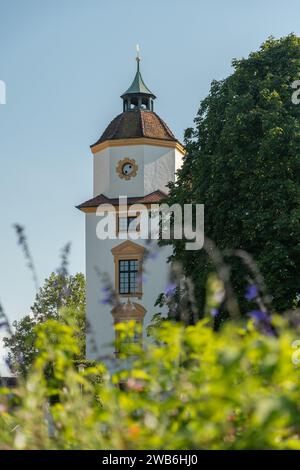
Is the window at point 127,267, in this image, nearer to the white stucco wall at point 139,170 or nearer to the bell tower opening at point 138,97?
the white stucco wall at point 139,170

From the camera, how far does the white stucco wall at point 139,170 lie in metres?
43.5

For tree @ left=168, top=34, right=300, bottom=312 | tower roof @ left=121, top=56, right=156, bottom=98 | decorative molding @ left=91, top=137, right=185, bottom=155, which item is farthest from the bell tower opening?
tree @ left=168, top=34, right=300, bottom=312

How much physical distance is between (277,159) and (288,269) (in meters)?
3.14

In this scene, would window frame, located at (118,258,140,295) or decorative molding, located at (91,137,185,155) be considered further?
decorative molding, located at (91,137,185,155)

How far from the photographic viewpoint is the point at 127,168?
43906mm

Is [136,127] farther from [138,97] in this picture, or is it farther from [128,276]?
[128,276]

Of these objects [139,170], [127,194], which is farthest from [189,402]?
[139,170]

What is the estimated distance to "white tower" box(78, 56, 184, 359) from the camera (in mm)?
41219

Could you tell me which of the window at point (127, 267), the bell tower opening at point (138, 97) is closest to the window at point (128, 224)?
the window at point (127, 267)

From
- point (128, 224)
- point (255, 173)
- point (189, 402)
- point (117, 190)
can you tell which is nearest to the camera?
point (189, 402)

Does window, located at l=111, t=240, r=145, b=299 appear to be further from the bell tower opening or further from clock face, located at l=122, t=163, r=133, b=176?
the bell tower opening

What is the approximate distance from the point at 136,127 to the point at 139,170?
266cm

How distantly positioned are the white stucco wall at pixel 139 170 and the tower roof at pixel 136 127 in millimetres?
673
